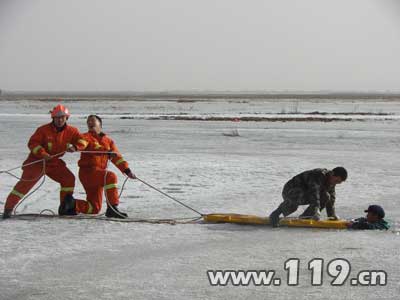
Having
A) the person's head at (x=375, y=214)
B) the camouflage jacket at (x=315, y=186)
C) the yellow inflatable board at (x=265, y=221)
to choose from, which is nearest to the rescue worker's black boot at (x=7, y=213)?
the yellow inflatable board at (x=265, y=221)

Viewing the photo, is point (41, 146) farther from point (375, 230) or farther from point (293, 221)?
point (375, 230)

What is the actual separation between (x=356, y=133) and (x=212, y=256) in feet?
48.5

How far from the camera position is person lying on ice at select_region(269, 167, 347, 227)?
6008 mm

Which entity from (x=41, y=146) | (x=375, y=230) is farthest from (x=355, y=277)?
(x=41, y=146)

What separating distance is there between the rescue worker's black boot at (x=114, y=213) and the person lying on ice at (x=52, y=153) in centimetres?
46

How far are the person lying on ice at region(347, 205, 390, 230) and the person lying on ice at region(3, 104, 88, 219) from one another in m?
3.10

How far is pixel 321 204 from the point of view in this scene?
20.6 ft

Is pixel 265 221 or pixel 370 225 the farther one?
pixel 265 221

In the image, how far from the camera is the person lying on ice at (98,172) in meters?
6.52

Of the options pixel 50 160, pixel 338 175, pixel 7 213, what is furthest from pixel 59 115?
pixel 338 175

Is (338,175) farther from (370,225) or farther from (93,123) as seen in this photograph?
(93,123)

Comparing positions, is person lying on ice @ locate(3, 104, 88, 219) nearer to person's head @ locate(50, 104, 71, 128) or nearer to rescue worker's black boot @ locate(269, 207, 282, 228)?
person's head @ locate(50, 104, 71, 128)

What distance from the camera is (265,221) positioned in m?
6.15

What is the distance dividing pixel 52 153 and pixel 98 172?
0.56m
